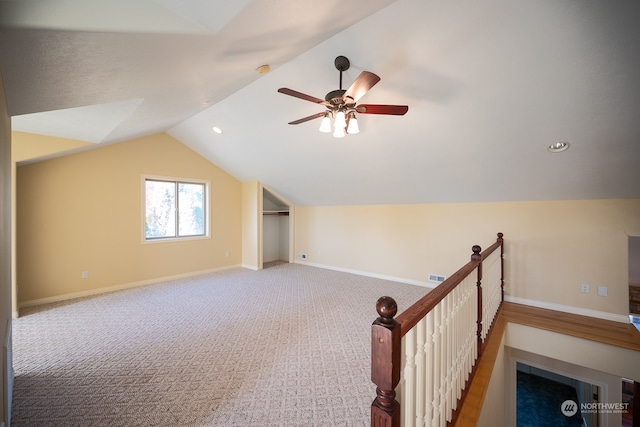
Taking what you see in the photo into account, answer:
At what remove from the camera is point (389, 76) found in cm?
262

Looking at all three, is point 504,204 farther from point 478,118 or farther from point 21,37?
point 21,37

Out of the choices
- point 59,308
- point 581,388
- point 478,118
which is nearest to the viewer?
point 478,118

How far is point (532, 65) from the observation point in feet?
7.11

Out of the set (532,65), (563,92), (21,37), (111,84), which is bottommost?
(21,37)

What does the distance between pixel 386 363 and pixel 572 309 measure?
419cm

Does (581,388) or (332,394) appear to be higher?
(332,394)

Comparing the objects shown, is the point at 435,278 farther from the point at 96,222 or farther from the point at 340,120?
the point at 96,222

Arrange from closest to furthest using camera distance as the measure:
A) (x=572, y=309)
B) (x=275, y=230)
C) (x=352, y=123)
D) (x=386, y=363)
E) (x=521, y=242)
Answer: (x=386, y=363)
(x=352, y=123)
(x=572, y=309)
(x=521, y=242)
(x=275, y=230)

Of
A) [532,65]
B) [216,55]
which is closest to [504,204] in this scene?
[532,65]

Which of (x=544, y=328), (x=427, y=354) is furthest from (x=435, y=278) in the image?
(x=427, y=354)

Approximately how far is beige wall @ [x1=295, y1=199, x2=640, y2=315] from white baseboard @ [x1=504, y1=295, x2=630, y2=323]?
49mm

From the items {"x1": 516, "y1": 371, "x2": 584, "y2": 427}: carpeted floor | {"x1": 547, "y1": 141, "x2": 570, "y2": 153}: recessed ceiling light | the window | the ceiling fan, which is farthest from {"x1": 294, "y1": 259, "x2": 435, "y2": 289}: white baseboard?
the ceiling fan

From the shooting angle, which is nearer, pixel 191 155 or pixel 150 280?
pixel 150 280

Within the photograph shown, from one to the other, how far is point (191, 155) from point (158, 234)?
176 cm
